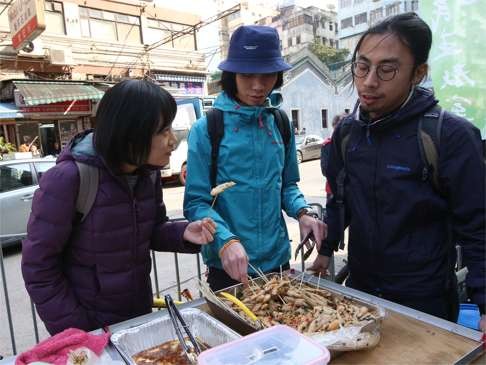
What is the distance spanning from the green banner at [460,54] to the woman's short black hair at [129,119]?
2584mm

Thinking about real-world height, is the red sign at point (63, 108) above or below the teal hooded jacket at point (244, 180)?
above

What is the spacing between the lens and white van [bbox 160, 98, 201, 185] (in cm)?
1365

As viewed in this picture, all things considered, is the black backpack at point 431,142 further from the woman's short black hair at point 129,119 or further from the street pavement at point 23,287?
the street pavement at point 23,287

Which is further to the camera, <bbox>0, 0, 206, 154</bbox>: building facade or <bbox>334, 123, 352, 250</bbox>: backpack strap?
<bbox>0, 0, 206, 154</bbox>: building facade

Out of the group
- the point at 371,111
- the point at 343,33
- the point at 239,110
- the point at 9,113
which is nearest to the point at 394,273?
the point at 371,111

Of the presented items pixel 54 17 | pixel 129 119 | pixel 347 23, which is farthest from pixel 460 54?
pixel 347 23

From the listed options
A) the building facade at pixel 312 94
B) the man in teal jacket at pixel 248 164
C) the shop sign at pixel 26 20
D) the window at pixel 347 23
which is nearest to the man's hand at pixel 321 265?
the man in teal jacket at pixel 248 164

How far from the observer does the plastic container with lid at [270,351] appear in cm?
95

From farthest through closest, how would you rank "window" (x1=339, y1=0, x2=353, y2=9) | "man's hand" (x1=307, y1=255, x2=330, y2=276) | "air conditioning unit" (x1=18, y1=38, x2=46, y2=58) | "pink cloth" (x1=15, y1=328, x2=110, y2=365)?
"window" (x1=339, y1=0, x2=353, y2=9)
"air conditioning unit" (x1=18, y1=38, x2=46, y2=58)
"man's hand" (x1=307, y1=255, x2=330, y2=276)
"pink cloth" (x1=15, y1=328, x2=110, y2=365)

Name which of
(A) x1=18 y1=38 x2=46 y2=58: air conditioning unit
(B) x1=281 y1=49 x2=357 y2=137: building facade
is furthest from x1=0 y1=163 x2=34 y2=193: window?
(B) x1=281 y1=49 x2=357 y2=137: building facade

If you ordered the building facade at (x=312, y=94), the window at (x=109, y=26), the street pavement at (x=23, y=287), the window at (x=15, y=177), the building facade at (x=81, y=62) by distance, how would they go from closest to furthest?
the street pavement at (x=23, y=287), the window at (x=15, y=177), the building facade at (x=81, y=62), the window at (x=109, y=26), the building facade at (x=312, y=94)

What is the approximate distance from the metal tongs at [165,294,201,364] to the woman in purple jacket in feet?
1.02

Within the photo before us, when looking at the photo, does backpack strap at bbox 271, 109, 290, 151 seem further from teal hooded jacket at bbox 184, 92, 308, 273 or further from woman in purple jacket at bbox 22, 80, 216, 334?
woman in purple jacket at bbox 22, 80, 216, 334

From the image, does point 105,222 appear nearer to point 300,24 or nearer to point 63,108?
point 63,108
